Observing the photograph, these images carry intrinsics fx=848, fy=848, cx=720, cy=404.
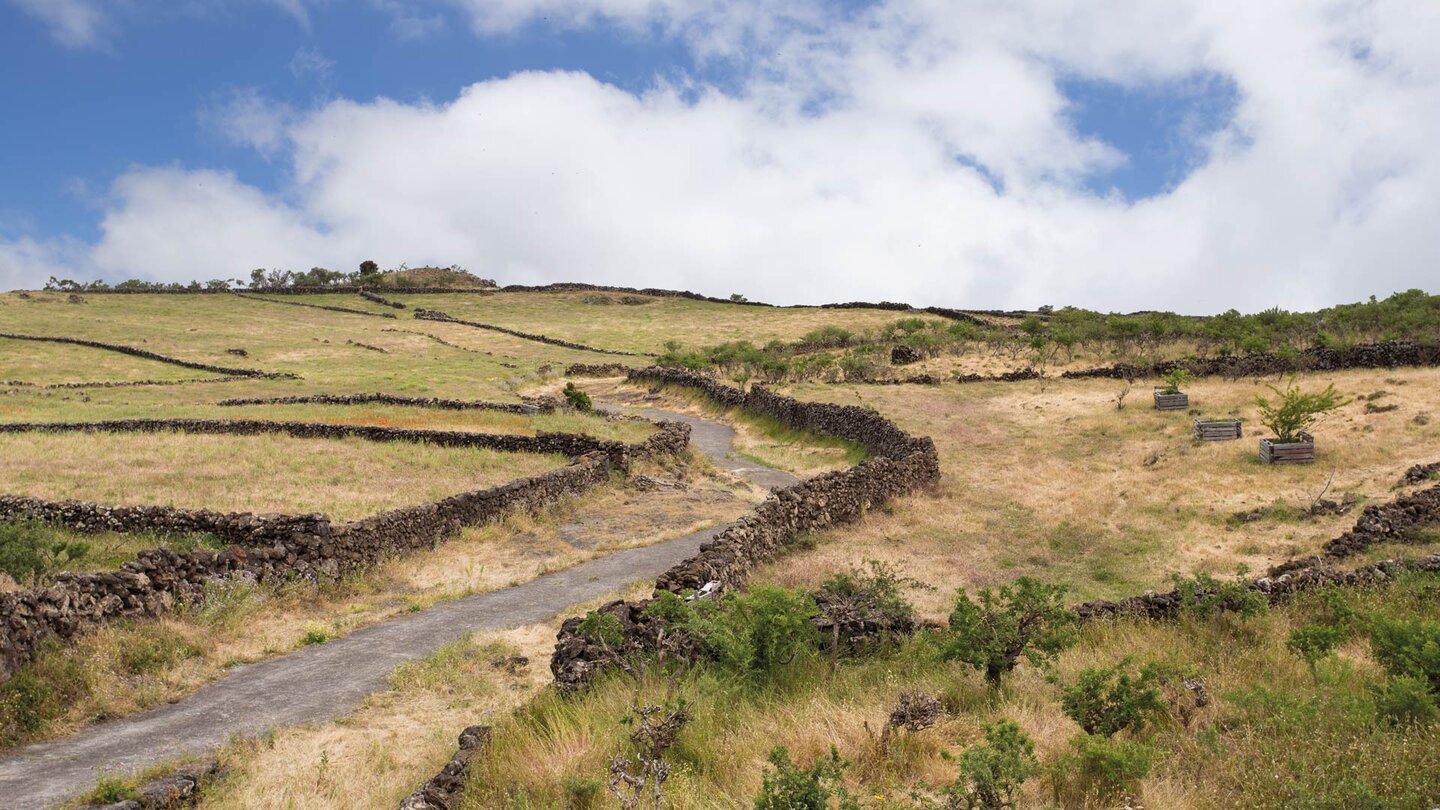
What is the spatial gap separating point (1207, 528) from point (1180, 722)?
479 inches

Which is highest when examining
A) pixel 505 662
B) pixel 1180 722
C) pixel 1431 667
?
pixel 1431 667

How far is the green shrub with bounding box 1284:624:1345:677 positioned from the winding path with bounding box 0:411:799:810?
1025 cm

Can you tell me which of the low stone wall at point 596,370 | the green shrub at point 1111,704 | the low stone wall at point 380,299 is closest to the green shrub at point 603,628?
the green shrub at point 1111,704

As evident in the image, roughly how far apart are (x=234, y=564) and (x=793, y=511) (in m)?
10.4

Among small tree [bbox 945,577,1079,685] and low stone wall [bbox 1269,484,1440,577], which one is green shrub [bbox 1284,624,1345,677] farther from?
low stone wall [bbox 1269,484,1440,577]

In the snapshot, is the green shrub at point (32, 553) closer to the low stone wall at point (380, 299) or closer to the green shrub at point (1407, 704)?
the green shrub at point (1407, 704)

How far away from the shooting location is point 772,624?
9.34m

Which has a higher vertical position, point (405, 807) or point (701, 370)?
point (701, 370)

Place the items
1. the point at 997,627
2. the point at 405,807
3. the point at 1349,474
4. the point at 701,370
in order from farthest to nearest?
the point at 701,370 < the point at 1349,474 < the point at 997,627 < the point at 405,807

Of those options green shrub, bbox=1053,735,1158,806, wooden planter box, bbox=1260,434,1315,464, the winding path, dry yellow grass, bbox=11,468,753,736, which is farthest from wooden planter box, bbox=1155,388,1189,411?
green shrub, bbox=1053,735,1158,806

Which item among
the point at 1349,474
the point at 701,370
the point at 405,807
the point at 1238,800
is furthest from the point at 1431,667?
the point at 701,370

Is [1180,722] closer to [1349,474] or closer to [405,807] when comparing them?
[405,807]

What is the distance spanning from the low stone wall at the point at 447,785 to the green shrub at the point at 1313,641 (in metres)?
8.01

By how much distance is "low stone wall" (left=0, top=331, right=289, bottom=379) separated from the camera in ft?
→ 175
